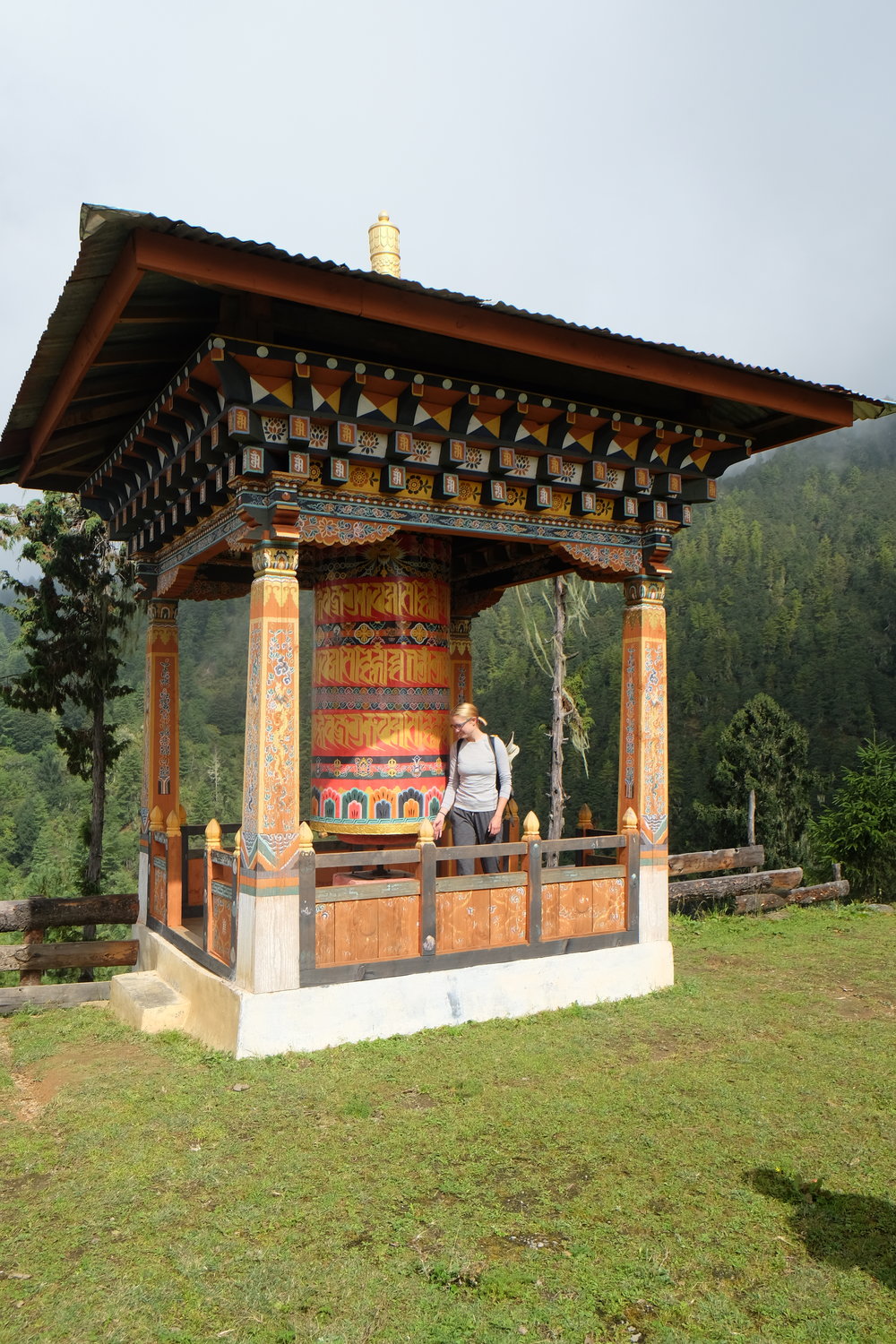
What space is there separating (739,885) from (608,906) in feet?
16.3

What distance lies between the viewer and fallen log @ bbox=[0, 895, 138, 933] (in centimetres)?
834

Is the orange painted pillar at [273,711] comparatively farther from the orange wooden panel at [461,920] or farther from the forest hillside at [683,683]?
the forest hillside at [683,683]

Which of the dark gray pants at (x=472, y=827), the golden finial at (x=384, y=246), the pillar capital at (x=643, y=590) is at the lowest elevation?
the dark gray pants at (x=472, y=827)

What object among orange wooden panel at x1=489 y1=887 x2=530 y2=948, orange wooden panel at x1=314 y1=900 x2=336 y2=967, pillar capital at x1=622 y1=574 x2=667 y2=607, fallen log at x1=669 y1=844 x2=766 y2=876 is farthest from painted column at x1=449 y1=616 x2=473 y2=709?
orange wooden panel at x1=314 y1=900 x2=336 y2=967

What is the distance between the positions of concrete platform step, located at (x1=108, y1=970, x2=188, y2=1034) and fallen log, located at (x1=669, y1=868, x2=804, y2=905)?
6.02 metres

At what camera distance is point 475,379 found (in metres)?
6.85

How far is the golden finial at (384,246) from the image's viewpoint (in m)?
7.82

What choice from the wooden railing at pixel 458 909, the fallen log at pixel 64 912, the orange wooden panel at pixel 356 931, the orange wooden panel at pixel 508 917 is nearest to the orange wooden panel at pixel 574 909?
the wooden railing at pixel 458 909

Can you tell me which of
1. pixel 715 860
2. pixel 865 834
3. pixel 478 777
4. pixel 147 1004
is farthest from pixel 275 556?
pixel 865 834

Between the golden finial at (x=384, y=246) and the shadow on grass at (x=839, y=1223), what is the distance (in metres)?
6.68

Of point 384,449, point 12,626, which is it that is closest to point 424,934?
point 384,449

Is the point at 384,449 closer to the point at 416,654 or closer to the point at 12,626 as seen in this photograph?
the point at 416,654

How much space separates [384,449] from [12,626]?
9485cm

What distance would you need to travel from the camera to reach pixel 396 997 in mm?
6336
